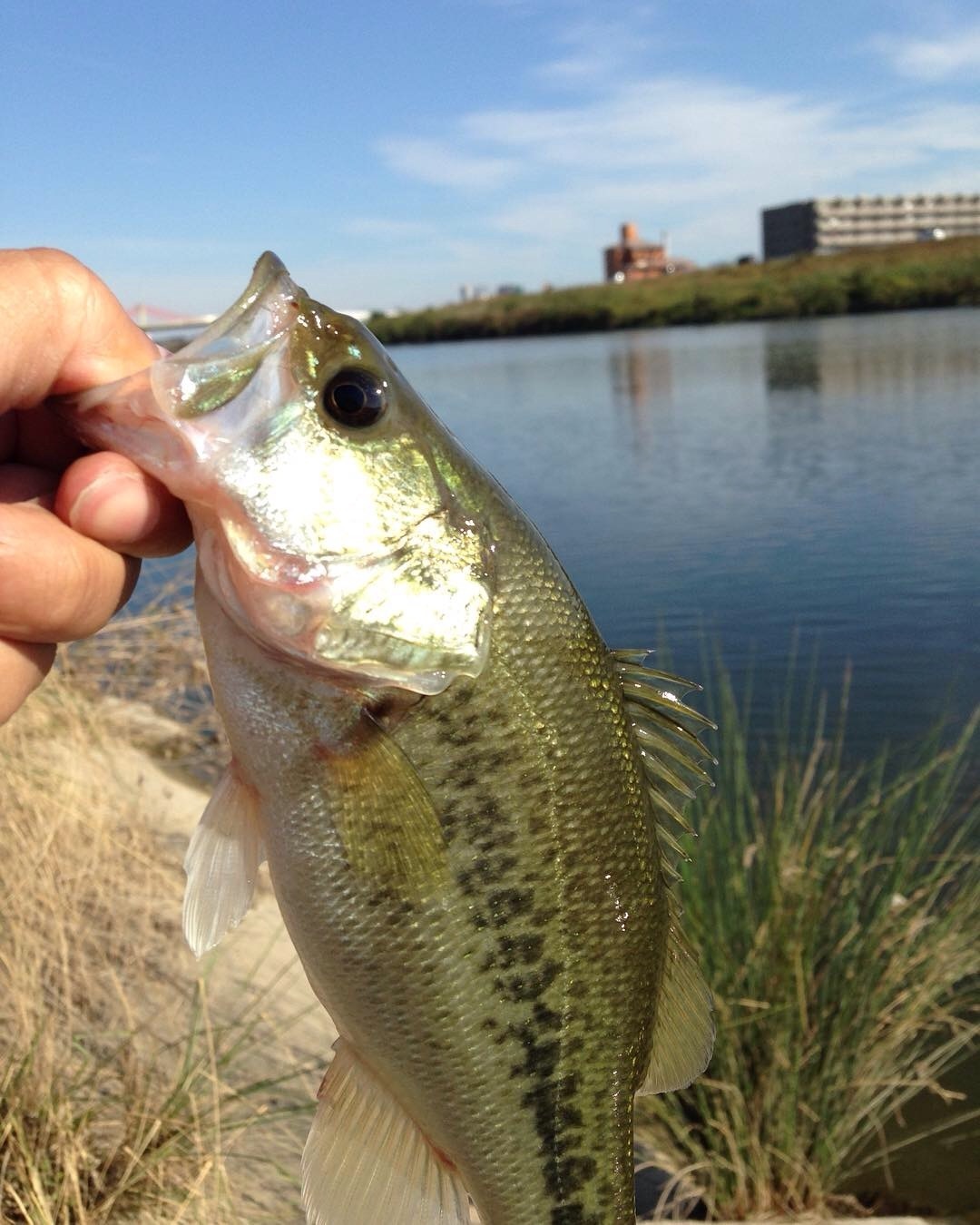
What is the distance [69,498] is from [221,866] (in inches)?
26.6

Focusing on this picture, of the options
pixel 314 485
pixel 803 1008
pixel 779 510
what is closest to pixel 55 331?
pixel 314 485

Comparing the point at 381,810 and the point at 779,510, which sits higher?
the point at 381,810

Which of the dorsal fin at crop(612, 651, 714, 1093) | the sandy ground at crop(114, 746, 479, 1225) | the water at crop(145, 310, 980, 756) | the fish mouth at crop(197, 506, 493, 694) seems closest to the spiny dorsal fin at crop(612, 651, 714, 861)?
the dorsal fin at crop(612, 651, 714, 1093)

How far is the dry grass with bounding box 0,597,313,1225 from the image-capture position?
11.4 ft

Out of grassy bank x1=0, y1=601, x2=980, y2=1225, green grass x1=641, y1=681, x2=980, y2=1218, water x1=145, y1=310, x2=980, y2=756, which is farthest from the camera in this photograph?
water x1=145, y1=310, x2=980, y2=756

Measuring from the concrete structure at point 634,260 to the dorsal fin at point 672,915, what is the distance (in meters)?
130

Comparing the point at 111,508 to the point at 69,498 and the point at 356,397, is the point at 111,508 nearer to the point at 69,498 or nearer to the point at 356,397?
the point at 69,498

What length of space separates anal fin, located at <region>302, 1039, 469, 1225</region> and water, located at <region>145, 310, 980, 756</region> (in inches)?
221

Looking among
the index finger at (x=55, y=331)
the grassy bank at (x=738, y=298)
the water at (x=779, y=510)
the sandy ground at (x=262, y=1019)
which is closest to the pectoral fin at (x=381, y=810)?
the index finger at (x=55, y=331)

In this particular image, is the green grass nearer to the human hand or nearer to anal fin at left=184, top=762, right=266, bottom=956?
anal fin at left=184, top=762, right=266, bottom=956

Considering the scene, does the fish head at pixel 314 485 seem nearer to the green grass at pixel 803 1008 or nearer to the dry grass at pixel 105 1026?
the dry grass at pixel 105 1026

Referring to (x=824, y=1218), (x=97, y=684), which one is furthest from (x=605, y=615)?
(x=824, y=1218)

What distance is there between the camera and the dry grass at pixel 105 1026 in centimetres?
346

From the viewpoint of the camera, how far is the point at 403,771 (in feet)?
6.31
